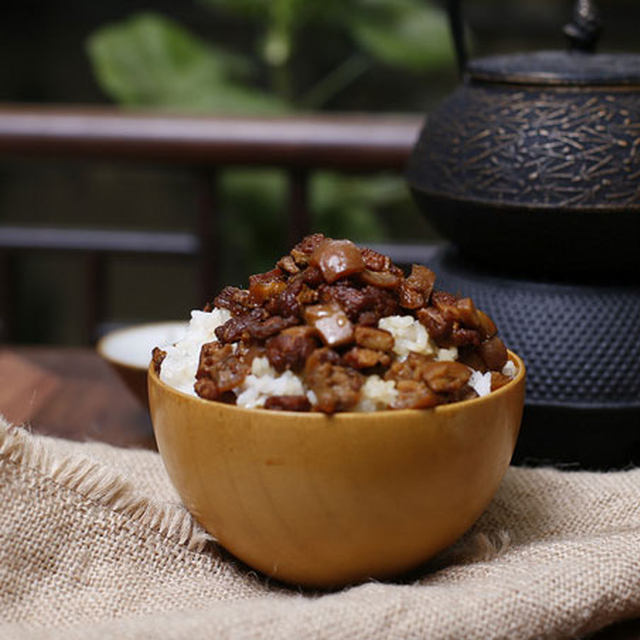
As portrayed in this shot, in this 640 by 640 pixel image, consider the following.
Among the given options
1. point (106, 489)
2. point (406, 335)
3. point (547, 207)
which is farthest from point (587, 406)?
point (106, 489)

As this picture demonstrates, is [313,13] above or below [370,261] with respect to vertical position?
below

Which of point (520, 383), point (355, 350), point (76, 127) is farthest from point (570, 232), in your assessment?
point (76, 127)

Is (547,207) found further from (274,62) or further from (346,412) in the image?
(274,62)

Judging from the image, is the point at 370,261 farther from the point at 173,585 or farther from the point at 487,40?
the point at 487,40

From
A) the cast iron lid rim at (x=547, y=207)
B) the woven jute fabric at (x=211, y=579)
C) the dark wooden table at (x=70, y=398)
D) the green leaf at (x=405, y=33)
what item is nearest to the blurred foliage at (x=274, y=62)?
the green leaf at (x=405, y=33)

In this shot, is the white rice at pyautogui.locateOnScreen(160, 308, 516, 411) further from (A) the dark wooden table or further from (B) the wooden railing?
(B) the wooden railing

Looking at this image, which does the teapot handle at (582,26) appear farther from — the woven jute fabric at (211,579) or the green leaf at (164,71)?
the green leaf at (164,71)

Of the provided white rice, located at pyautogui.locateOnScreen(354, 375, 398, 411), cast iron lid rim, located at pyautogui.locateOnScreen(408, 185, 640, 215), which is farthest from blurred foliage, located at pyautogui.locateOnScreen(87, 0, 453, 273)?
white rice, located at pyautogui.locateOnScreen(354, 375, 398, 411)
